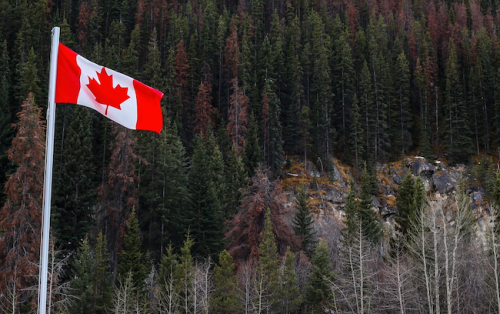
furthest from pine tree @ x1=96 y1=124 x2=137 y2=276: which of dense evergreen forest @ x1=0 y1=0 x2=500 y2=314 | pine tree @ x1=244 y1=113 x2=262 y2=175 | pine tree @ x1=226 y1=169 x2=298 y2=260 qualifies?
pine tree @ x1=244 y1=113 x2=262 y2=175

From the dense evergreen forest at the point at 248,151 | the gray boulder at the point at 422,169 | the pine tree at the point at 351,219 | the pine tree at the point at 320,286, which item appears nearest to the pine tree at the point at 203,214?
the dense evergreen forest at the point at 248,151

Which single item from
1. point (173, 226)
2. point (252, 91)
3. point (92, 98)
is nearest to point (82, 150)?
point (173, 226)

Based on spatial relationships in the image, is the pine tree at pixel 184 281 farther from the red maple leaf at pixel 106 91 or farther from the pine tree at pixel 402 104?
the pine tree at pixel 402 104

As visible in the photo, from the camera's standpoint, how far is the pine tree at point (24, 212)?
3375 cm

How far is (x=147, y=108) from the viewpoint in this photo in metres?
10.5

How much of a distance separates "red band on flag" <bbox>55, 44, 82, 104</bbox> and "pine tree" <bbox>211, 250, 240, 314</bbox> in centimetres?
2821

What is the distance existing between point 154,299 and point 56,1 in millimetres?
80379

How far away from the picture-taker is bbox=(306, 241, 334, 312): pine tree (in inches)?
1484

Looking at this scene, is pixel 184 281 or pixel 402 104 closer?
pixel 184 281

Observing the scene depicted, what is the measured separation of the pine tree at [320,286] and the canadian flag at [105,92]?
29.5 metres

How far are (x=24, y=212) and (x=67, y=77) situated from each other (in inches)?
1125

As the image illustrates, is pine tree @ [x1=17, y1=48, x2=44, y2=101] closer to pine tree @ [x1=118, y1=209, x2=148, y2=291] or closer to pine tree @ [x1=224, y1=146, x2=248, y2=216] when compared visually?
pine tree @ [x1=224, y1=146, x2=248, y2=216]

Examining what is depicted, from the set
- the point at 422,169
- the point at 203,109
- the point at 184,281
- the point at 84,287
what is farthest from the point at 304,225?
the point at 203,109

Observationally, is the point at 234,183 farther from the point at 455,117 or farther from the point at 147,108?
the point at 455,117
